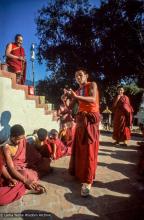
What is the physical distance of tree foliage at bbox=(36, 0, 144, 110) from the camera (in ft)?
61.6

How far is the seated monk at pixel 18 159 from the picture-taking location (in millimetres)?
3984

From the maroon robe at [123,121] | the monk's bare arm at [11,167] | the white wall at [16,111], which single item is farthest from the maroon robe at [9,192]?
the maroon robe at [123,121]

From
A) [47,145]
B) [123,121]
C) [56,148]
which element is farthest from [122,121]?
[47,145]

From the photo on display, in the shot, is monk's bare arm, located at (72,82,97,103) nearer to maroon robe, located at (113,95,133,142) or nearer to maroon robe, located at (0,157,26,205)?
maroon robe, located at (0,157,26,205)

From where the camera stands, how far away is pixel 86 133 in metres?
4.25

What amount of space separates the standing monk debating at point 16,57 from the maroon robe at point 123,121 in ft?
10.3

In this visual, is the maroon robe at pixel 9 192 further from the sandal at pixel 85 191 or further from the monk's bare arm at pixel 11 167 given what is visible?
the sandal at pixel 85 191

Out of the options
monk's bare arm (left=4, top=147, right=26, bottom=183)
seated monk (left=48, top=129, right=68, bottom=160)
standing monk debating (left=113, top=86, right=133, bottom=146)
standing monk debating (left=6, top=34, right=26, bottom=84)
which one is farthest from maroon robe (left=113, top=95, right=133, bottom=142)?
monk's bare arm (left=4, top=147, right=26, bottom=183)

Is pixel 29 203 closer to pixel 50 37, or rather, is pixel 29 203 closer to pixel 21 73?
pixel 21 73

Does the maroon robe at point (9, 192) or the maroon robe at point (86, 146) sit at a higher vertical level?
the maroon robe at point (86, 146)

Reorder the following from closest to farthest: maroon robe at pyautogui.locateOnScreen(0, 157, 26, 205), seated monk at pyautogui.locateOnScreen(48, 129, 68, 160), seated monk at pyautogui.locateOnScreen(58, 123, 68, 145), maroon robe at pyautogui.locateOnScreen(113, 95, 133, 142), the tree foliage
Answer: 1. maroon robe at pyautogui.locateOnScreen(0, 157, 26, 205)
2. seated monk at pyautogui.locateOnScreen(48, 129, 68, 160)
3. seated monk at pyautogui.locateOnScreen(58, 123, 68, 145)
4. maroon robe at pyautogui.locateOnScreen(113, 95, 133, 142)
5. the tree foliage

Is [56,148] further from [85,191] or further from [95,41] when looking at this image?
[95,41]

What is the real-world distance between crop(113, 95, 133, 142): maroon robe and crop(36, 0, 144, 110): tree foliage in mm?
11294

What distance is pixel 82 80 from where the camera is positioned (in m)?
4.37
